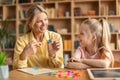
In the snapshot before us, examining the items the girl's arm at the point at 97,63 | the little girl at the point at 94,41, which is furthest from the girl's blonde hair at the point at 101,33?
the girl's arm at the point at 97,63

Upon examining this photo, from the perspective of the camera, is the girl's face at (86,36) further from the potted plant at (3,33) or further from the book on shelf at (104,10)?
the potted plant at (3,33)

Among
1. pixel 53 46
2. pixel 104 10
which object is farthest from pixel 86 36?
pixel 104 10

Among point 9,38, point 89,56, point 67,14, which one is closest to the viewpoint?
point 89,56

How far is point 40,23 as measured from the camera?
6.40 feet

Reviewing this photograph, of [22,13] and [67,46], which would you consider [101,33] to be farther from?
[22,13]

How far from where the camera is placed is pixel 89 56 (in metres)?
1.83

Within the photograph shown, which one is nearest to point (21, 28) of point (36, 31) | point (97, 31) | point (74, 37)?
point (74, 37)

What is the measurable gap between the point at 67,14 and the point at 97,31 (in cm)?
286

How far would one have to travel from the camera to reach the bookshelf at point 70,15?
179 inches

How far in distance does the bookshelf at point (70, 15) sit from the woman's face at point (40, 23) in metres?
2.66

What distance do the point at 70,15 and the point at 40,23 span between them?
2.80m

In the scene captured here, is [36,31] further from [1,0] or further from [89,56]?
[1,0]

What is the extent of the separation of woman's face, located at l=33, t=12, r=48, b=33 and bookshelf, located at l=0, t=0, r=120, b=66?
266 cm

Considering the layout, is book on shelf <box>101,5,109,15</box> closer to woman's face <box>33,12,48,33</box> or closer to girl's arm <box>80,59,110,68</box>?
woman's face <box>33,12,48,33</box>
